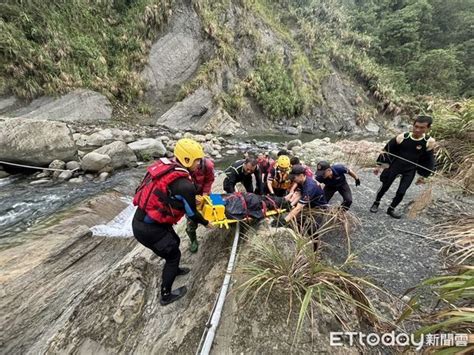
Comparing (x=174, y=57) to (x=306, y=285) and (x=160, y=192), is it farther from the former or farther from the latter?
(x=306, y=285)

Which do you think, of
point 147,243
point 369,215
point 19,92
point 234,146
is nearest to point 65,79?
point 19,92

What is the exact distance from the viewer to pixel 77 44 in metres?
15.0

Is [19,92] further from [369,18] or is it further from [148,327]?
[369,18]

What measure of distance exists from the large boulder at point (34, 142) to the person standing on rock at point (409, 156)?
9128mm

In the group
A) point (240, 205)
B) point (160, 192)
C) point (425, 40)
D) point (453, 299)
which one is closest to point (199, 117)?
point (240, 205)

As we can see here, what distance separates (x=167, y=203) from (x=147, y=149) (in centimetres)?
792

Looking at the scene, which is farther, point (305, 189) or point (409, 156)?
point (409, 156)

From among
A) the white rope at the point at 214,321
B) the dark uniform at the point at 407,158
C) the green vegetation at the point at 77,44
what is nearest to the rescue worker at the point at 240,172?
the white rope at the point at 214,321

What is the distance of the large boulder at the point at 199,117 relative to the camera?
615 inches

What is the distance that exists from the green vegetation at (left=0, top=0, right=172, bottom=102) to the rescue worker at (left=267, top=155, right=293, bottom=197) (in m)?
13.8

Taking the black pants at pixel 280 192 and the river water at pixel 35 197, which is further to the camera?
the river water at pixel 35 197

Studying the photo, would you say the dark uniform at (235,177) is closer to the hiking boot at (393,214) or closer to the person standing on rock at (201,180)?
the person standing on rock at (201,180)

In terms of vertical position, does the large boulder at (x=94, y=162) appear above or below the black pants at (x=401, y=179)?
below

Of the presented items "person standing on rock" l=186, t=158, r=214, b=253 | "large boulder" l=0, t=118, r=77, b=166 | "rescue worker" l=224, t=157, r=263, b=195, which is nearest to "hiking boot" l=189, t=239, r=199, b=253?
"person standing on rock" l=186, t=158, r=214, b=253
